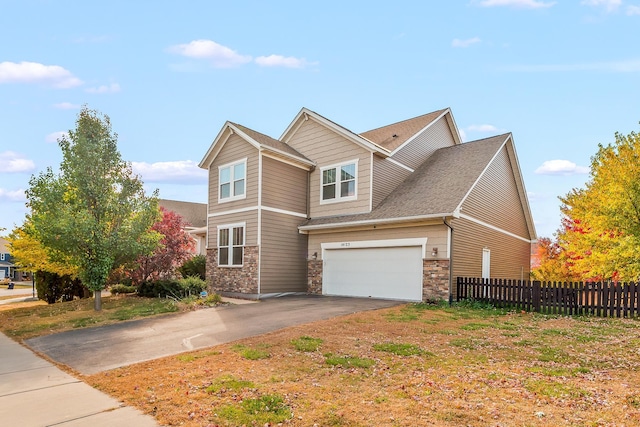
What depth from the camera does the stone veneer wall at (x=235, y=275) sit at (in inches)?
679

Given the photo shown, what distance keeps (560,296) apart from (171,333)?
12.0m

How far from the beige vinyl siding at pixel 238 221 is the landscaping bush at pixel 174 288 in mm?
2715

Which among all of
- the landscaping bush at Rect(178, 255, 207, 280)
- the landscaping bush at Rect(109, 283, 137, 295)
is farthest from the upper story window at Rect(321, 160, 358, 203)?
the landscaping bush at Rect(109, 283, 137, 295)

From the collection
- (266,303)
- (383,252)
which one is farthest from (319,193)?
(266,303)

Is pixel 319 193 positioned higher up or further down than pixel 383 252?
higher up

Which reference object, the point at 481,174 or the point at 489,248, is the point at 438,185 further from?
the point at 489,248

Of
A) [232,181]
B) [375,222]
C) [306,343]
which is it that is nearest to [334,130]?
[375,222]

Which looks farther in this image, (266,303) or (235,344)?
(266,303)

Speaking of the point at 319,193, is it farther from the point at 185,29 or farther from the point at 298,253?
the point at 185,29

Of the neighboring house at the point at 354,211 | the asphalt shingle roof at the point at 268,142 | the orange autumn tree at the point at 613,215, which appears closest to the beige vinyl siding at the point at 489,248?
the neighboring house at the point at 354,211

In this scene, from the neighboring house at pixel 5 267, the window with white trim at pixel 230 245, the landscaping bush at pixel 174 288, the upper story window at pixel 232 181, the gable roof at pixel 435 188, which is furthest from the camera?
the neighboring house at pixel 5 267

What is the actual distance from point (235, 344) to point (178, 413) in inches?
139

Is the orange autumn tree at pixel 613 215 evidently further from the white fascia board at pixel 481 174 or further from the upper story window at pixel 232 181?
the upper story window at pixel 232 181

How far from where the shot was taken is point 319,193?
62.6ft
